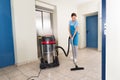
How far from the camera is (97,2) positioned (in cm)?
412

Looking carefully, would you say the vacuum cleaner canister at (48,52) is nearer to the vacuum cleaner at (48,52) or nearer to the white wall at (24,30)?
the vacuum cleaner at (48,52)

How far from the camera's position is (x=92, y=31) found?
16.1ft

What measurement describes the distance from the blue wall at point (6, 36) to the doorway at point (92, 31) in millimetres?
3860

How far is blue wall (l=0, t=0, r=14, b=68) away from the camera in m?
2.37

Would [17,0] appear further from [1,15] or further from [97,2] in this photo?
[97,2]

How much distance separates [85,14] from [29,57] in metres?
3.47

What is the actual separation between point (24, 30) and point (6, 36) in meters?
0.48

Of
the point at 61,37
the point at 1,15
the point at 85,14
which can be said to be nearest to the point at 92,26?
the point at 85,14
